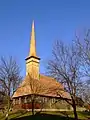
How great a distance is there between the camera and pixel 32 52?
208 feet

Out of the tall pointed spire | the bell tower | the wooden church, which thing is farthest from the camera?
the tall pointed spire

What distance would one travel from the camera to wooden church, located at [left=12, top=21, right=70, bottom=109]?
47878 mm

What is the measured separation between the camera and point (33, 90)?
157ft

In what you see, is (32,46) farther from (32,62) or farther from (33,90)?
(33,90)

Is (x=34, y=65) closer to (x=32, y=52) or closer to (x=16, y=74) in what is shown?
(x=32, y=52)

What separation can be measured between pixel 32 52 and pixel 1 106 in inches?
696

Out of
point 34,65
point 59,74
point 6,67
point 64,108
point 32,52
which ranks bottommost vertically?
point 64,108

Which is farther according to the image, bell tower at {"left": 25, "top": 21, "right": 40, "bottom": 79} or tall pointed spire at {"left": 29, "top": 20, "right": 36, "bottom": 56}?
tall pointed spire at {"left": 29, "top": 20, "right": 36, "bottom": 56}

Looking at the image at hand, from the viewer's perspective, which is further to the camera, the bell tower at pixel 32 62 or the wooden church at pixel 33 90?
the bell tower at pixel 32 62

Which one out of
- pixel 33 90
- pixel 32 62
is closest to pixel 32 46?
pixel 32 62

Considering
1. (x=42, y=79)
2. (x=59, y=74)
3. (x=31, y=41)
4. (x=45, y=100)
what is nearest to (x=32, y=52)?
(x=31, y=41)

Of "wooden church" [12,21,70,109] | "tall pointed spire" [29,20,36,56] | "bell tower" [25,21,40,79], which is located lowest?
"wooden church" [12,21,70,109]

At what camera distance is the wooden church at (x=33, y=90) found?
4788 centimetres

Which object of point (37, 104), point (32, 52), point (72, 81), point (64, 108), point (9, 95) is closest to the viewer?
point (72, 81)
